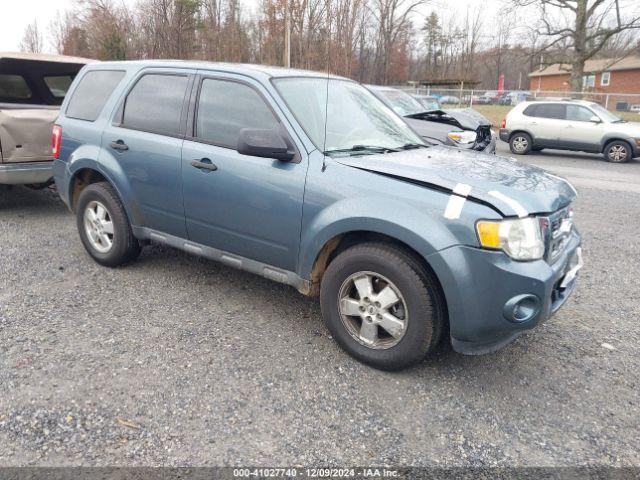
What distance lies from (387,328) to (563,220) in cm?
131

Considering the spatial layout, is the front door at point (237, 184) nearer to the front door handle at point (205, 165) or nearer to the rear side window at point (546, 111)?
the front door handle at point (205, 165)

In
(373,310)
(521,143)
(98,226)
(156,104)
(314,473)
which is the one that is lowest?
(314,473)

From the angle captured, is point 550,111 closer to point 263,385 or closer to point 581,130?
point 581,130

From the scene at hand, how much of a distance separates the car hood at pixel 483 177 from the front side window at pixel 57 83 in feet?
20.0

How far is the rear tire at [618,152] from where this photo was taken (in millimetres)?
14312

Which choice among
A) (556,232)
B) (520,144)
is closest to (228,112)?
(556,232)

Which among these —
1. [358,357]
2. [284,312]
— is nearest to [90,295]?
[284,312]

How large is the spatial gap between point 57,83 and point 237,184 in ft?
18.1

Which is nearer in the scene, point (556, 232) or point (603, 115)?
point (556, 232)

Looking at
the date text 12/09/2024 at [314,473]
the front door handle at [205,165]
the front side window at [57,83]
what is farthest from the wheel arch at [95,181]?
the front side window at [57,83]

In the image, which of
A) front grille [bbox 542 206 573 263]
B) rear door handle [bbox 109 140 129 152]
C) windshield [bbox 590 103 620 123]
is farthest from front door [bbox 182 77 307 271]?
windshield [bbox 590 103 620 123]

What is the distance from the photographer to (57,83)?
7.64 m

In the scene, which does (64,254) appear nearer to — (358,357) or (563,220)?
(358,357)

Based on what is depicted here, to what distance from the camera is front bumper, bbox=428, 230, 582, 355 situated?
2.78 m
